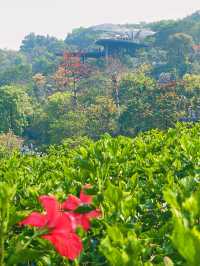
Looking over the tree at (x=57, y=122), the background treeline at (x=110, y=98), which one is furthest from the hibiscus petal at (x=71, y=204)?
the tree at (x=57, y=122)

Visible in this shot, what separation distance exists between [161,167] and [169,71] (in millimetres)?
68463

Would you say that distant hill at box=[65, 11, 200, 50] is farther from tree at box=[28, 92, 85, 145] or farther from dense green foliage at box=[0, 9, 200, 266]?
Result: tree at box=[28, 92, 85, 145]

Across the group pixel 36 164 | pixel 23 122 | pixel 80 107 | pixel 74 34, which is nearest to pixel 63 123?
pixel 80 107

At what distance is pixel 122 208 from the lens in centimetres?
252

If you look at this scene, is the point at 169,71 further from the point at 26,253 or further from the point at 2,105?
the point at 26,253

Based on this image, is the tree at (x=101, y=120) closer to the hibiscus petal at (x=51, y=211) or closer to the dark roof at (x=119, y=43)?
the dark roof at (x=119, y=43)

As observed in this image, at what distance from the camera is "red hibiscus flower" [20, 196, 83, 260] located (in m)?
1.46

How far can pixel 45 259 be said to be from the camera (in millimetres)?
2166

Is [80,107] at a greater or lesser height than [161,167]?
lesser

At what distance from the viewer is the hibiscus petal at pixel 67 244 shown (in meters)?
1.45

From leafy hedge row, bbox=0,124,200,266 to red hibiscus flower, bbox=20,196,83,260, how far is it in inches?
2.7

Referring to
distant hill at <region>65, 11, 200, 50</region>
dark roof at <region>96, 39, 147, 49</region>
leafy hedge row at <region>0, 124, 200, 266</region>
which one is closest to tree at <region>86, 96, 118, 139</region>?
leafy hedge row at <region>0, 124, 200, 266</region>

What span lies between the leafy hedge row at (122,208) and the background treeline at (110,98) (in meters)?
34.0

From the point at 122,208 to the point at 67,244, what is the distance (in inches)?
42.3
